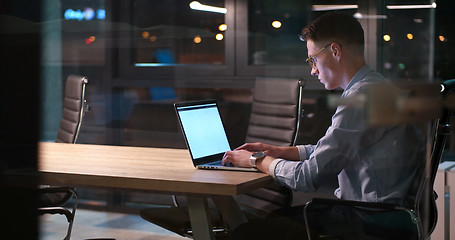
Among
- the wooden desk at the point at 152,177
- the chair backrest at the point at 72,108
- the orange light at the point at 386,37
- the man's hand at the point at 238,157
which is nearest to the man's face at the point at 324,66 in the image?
the orange light at the point at 386,37

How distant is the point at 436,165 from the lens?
4.06 ft

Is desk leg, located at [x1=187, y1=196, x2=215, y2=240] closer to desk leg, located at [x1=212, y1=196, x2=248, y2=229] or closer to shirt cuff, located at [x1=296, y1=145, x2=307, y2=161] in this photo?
desk leg, located at [x1=212, y1=196, x2=248, y2=229]

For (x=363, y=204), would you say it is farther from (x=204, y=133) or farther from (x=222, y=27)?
(x=204, y=133)

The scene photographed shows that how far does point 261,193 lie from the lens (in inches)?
50.8

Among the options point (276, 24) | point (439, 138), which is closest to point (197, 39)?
point (276, 24)

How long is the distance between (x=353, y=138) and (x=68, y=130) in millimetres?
523

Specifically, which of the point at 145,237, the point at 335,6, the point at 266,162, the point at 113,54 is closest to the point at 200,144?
the point at 266,162

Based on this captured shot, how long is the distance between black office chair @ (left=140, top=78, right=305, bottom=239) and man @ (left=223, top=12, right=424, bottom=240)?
76 mm

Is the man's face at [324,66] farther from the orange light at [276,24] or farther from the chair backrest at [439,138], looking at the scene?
the chair backrest at [439,138]

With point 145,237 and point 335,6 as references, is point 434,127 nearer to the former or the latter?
point 335,6

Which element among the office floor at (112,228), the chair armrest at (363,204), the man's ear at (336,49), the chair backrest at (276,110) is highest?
the man's ear at (336,49)

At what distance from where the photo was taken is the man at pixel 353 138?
0.92 meters

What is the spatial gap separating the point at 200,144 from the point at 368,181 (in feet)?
2.19

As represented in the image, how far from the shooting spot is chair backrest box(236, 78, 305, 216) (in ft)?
3.84
